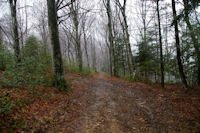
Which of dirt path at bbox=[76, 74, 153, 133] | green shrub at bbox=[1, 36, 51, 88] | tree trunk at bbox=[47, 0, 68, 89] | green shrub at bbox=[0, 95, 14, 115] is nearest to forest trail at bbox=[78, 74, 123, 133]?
dirt path at bbox=[76, 74, 153, 133]

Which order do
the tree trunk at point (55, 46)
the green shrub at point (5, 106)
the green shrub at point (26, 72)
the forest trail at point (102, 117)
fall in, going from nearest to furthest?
the green shrub at point (5, 106) < the forest trail at point (102, 117) < the green shrub at point (26, 72) < the tree trunk at point (55, 46)

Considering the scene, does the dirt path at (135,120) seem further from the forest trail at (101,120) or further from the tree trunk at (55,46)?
the tree trunk at (55,46)

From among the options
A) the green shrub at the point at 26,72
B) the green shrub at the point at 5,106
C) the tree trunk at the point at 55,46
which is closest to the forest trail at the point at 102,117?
the green shrub at the point at 5,106

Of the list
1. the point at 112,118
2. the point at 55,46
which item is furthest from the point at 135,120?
the point at 55,46

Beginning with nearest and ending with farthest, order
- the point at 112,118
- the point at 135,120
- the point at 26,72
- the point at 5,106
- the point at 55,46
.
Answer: the point at 5,106 → the point at 135,120 → the point at 112,118 → the point at 26,72 → the point at 55,46

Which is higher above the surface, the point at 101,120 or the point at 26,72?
the point at 26,72

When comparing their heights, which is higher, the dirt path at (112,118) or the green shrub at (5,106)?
the green shrub at (5,106)

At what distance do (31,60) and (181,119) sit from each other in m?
6.60

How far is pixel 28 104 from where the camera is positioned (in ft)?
11.4

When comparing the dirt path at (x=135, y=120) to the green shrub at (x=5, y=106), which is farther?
the dirt path at (x=135, y=120)

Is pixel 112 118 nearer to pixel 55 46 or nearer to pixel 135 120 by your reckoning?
pixel 135 120

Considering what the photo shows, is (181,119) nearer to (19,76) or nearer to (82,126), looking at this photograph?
(82,126)

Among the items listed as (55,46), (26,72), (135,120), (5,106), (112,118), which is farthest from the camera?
(55,46)

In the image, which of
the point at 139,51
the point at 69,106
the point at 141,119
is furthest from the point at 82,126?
the point at 139,51
